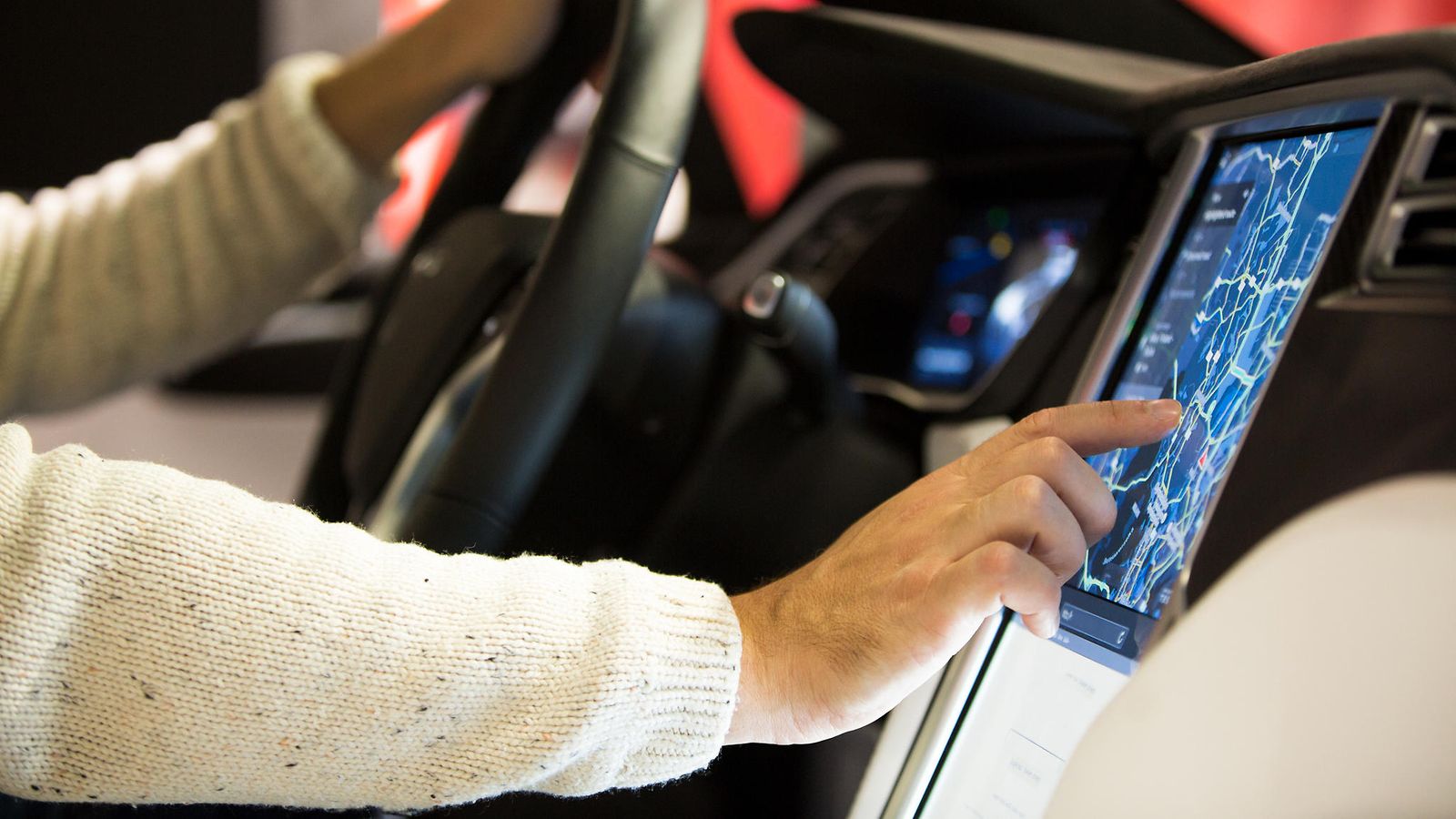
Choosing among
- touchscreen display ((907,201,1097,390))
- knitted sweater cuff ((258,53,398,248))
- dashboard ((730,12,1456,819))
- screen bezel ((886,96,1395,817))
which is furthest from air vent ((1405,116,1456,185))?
knitted sweater cuff ((258,53,398,248))

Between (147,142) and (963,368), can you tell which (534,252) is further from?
(147,142)

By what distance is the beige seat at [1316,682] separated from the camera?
308 mm

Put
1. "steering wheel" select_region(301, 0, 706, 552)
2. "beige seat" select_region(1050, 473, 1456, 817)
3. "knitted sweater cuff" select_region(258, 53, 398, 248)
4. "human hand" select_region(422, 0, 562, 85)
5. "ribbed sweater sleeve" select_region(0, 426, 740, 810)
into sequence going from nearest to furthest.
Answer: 1. "beige seat" select_region(1050, 473, 1456, 817)
2. "ribbed sweater sleeve" select_region(0, 426, 740, 810)
3. "steering wheel" select_region(301, 0, 706, 552)
4. "human hand" select_region(422, 0, 562, 85)
5. "knitted sweater cuff" select_region(258, 53, 398, 248)

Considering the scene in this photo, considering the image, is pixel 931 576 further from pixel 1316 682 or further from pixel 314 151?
pixel 314 151

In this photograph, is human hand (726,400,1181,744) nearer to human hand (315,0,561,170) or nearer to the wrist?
the wrist

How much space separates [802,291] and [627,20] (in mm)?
183

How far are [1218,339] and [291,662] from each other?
0.39 meters

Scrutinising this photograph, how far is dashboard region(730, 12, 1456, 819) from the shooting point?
0.35 metres

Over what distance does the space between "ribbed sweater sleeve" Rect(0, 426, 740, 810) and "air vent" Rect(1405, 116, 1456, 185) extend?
0.97ft

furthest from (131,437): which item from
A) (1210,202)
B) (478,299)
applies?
(1210,202)

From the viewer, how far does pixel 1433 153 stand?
357 mm

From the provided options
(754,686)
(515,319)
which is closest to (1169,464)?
(754,686)

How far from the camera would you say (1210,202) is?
0.52 m

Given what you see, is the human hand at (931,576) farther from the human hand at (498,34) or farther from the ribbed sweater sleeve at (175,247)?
the ribbed sweater sleeve at (175,247)
